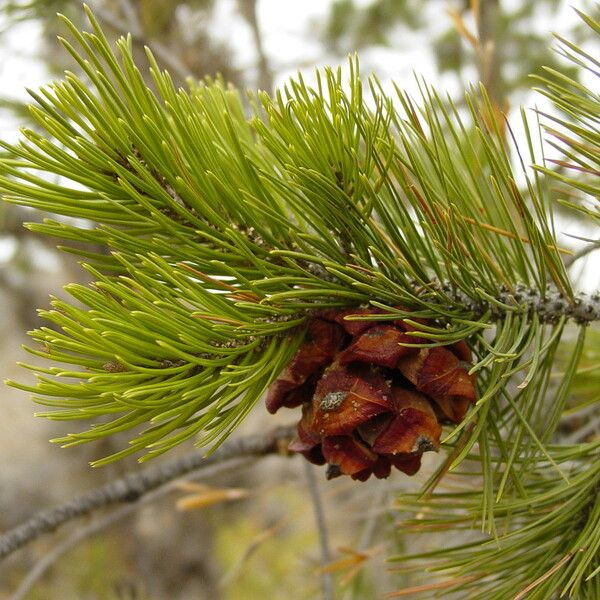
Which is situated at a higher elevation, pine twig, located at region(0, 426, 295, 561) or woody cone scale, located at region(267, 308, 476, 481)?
woody cone scale, located at region(267, 308, 476, 481)

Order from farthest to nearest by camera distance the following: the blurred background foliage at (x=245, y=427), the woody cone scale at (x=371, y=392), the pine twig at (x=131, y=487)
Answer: the blurred background foliage at (x=245, y=427), the pine twig at (x=131, y=487), the woody cone scale at (x=371, y=392)

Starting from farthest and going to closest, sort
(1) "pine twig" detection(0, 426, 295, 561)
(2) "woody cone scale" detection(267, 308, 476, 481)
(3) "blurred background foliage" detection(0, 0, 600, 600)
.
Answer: (3) "blurred background foliage" detection(0, 0, 600, 600) < (1) "pine twig" detection(0, 426, 295, 561) < (2) "woody cone scale" detection(267, 308, 476, 481)

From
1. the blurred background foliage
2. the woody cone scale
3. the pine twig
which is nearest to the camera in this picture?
the woody cone scale

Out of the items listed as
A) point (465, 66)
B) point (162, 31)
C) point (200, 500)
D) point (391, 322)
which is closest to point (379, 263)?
point (391, 322)

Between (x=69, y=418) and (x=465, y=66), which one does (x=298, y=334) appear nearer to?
(x=69, y=418)

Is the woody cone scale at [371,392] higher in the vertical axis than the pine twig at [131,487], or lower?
higher

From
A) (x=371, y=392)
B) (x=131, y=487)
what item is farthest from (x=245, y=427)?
(x=371, y=392)
